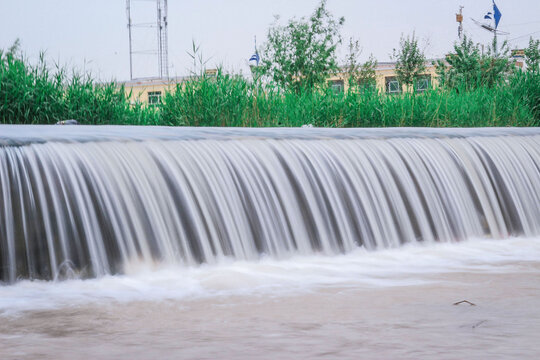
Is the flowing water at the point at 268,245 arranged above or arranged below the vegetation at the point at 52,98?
below

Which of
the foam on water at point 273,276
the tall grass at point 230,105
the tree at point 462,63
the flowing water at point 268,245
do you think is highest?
the tree at point 462,63

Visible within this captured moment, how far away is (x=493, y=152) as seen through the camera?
730 centimetres

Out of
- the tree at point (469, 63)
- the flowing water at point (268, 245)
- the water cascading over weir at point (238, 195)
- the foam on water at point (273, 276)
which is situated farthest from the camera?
the tree at point (469, 63)

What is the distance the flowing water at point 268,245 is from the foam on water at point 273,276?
0.06 ft

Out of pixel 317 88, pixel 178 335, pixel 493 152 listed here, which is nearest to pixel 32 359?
pixel 178 335

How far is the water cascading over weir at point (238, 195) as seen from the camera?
4449 millimetres

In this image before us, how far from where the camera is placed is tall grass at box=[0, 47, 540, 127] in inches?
372

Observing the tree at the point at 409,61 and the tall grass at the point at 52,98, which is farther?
the tree at the point at 409,61

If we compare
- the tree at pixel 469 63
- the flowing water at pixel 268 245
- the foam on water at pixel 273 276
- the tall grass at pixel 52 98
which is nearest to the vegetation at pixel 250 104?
the tall grass at pixel 52 98

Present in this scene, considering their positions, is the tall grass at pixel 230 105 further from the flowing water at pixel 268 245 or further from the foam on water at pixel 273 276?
the foam on water at pixel 273 276

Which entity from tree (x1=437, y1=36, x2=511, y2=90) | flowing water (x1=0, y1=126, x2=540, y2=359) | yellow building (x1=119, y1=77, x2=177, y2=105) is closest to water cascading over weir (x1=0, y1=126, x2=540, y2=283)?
flowing water (x1=0, y1=126, x2=540, y2=359)

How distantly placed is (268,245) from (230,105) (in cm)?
524

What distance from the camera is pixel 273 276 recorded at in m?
4.38

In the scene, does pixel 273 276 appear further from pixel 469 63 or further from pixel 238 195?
pixel 469 63
